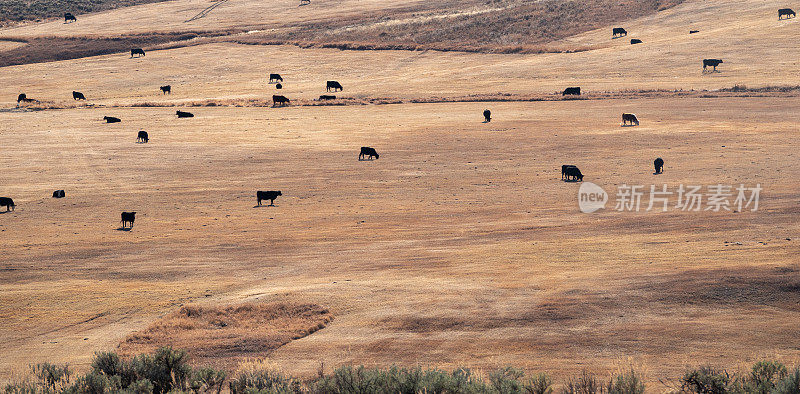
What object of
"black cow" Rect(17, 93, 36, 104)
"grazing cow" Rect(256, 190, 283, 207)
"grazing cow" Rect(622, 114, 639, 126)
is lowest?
"grazing cow" Rect(256, 190, 283, 207)

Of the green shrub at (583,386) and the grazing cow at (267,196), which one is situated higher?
the grazing cow at (267,196)

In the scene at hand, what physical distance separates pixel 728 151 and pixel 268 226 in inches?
938

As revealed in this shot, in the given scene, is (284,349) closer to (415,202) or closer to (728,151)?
(415,202)

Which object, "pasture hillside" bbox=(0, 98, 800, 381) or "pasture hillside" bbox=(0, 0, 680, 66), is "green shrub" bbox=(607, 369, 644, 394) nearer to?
"pasture hillside" bbox=(0, 98, 800, 381)

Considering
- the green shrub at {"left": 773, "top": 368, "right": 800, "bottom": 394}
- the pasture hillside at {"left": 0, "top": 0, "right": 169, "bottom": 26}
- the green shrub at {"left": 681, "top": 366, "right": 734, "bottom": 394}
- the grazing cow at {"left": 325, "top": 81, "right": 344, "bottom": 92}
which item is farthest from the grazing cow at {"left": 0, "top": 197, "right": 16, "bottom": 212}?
the pasture hillside at {"left": 0, "top": 0, "right": 169, "bottom": 26}

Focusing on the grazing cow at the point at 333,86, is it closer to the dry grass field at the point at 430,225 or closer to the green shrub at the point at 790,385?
the dry grass field at the point at 430,225

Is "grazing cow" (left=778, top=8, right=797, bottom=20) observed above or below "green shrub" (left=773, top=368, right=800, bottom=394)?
above

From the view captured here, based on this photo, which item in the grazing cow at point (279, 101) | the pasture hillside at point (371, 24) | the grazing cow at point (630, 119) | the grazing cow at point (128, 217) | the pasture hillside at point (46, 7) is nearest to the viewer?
the grazing cow at point (128, 217)

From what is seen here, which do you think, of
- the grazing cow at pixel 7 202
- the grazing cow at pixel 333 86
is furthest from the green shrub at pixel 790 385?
the grazing cow at pixel 333 86

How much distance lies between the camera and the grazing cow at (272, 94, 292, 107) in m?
60.7

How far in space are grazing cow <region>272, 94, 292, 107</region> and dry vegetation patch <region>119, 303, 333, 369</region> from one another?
44.8 m

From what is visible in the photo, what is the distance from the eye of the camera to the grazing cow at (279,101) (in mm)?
60719

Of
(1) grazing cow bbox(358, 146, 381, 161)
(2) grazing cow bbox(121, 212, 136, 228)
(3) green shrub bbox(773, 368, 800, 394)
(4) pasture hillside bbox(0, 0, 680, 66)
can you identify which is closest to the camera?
(3) green shrub bbox(773, 368, 800, 394)

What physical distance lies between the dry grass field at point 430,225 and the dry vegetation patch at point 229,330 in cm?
30
